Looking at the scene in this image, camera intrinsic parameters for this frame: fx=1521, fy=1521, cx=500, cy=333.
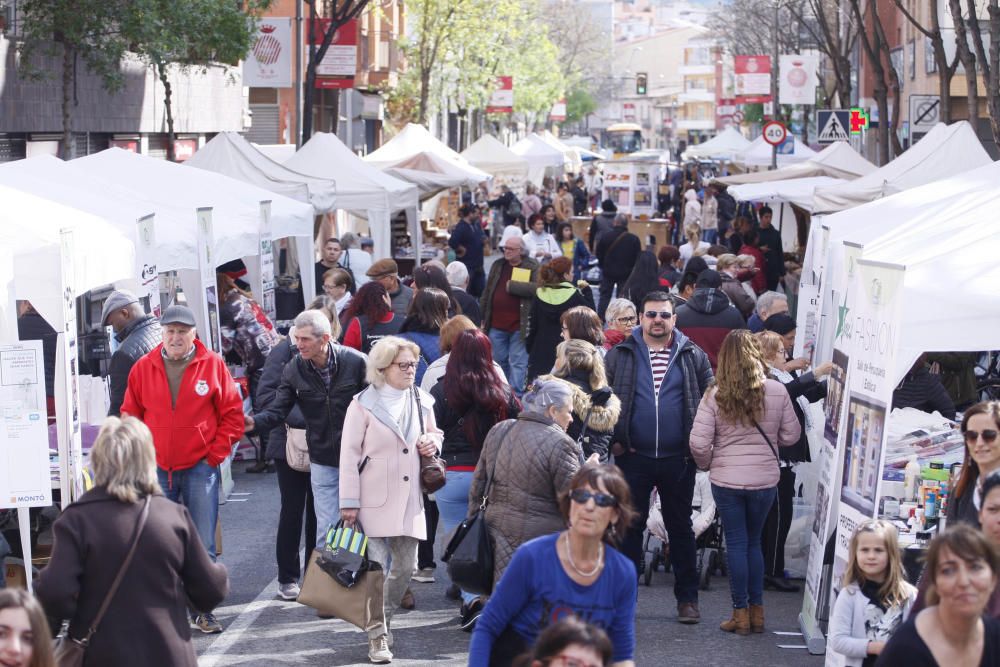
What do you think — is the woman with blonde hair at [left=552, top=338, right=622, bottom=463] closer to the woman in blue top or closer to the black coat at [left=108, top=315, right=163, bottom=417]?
the black coat at [left=108, top=315, right=163, bottom=417]

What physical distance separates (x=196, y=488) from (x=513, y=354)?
6609 millimetres

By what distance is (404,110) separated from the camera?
49.1 m

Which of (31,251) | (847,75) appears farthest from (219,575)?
(847,75)

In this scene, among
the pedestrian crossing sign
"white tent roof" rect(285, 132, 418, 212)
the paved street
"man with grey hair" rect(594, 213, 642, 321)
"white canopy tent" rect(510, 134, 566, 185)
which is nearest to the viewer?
the paved street

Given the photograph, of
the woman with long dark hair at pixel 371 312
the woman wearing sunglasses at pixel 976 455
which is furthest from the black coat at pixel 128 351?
the woman wearing sunglasses at pixel 976 455

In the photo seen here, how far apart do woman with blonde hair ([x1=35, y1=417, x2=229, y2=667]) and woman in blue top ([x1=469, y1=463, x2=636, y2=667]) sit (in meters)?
1.13

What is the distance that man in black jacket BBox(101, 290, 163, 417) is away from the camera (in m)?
9.10

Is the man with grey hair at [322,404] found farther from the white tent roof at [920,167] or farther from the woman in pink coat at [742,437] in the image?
the white tent roof at [920,167]

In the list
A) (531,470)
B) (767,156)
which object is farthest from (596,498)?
(767,156)

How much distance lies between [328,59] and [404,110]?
63.4 feet

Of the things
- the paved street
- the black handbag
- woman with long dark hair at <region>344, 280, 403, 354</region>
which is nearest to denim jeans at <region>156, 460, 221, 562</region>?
the paved street

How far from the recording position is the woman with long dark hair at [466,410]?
8.16 m

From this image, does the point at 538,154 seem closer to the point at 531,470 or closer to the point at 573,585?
the point at 531,470

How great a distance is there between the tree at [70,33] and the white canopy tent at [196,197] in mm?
3102
